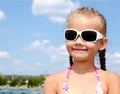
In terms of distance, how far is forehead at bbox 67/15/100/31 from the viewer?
4.53 metres

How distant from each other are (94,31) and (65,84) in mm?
676

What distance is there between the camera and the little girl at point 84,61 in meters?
4.52

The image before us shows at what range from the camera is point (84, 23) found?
453 centimetres

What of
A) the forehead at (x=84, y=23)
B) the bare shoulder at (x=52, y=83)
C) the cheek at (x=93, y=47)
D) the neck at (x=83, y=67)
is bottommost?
the bare shoulder at (x=52, y=83)

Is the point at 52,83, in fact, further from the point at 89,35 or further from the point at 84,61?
the point at 89,35

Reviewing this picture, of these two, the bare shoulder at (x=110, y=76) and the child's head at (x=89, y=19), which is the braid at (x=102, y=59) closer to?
the child's head at (x=89, y=19)

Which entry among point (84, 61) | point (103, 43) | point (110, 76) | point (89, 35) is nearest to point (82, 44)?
point (89, 35)

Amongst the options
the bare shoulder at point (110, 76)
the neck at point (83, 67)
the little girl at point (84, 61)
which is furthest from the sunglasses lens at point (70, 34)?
the bare shoulder at point (110, 76)

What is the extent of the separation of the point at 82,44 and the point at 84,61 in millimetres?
234

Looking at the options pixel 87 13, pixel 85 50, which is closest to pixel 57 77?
pixel 85 50

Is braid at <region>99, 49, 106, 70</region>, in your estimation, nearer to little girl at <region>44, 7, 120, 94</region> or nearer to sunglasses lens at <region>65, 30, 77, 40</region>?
little girl at <region>44, 7, 120, 94</region>

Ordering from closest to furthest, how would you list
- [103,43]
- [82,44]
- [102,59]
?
[82,44], [103,43], [102,59]

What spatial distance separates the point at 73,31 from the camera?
451 centimetres

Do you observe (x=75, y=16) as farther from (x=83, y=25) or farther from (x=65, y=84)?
(x=65, y=84)
